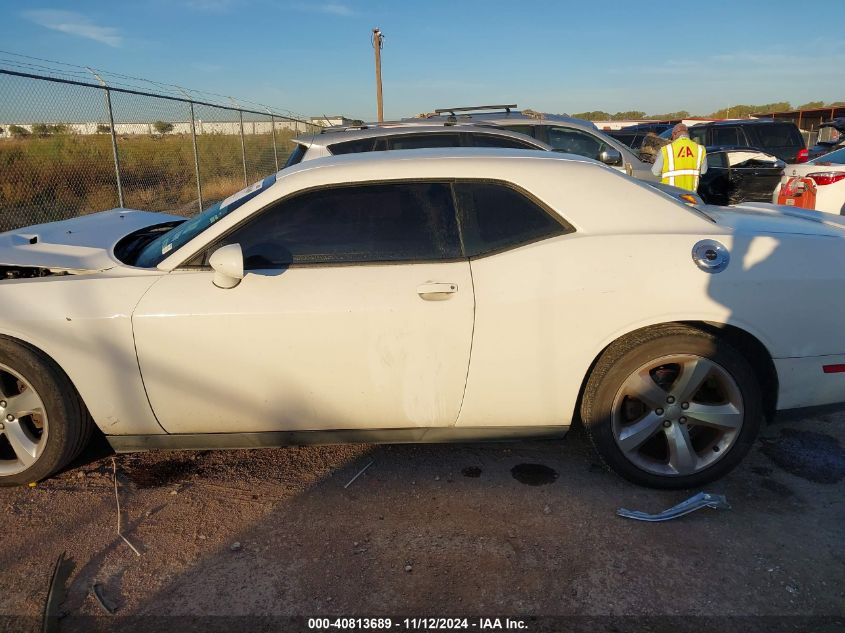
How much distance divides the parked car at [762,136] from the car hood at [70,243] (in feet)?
46.2

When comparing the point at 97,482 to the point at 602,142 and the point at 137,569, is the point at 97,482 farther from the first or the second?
the point at 602,142

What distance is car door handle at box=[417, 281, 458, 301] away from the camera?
8.82ft

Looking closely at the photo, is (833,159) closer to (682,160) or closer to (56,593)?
(682,160)

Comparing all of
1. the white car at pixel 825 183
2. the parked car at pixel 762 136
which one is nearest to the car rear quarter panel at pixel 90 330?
the white car at pixel 825 183

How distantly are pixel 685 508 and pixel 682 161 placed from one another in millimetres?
6475

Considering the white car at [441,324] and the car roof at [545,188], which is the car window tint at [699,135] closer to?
the white car at [441,324]

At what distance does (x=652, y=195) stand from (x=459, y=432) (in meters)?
1.51

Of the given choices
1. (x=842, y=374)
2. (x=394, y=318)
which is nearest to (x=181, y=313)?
(x=394, y=318)

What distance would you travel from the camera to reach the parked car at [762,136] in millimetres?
14195

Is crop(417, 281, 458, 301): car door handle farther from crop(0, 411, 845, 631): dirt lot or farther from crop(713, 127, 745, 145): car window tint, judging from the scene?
crop(713, 127, 745, 145): car window tint

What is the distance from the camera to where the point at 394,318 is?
8.82 feet

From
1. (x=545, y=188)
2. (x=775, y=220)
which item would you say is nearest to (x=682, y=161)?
(x=775, y=220)

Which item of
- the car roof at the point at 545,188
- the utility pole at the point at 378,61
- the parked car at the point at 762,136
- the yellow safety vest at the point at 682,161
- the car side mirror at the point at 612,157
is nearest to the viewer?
the car roof at the point at 545,188

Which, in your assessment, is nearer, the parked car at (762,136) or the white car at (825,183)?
the white car at (825,183)
